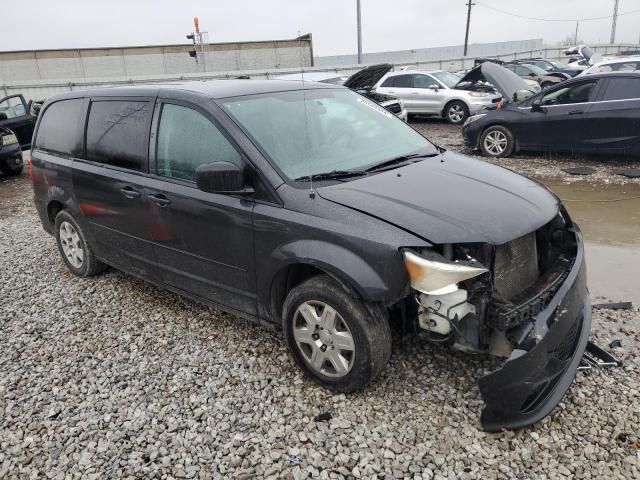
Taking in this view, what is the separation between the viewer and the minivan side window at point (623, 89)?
828 centimetres

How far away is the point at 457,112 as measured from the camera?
47.5ft

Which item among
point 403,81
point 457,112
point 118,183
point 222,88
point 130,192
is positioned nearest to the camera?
point 222,88

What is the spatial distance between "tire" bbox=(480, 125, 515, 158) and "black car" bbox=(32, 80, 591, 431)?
6.28 m

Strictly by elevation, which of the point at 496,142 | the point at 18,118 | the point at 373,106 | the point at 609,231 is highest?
the point at 373,106

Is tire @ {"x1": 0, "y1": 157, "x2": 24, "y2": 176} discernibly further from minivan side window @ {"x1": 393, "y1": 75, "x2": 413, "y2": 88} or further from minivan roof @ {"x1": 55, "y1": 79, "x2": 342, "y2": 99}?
minivan side window @ {"x1": 393, "y1": 75, "x2": 413, "y2": 88}

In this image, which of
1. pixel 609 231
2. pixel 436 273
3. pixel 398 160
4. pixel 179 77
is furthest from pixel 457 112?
pixel 179 77

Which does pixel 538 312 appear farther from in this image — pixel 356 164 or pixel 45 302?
pixel 45 302

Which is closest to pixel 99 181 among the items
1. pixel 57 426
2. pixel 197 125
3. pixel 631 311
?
pixel 197 125

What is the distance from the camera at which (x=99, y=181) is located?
4.18 m

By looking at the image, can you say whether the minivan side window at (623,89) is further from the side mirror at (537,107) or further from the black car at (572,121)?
the side mirror at (537,107)

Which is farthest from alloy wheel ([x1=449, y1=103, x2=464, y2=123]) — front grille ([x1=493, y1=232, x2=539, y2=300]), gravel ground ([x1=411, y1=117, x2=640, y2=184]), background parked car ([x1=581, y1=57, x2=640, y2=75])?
front grille ([x1=493, y1=232, x2=539, y2=300])

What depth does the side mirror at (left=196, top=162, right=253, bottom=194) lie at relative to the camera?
2959 millimetres

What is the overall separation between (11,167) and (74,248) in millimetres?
7485

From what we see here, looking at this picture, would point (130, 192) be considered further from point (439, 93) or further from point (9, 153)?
point (439, 93)
